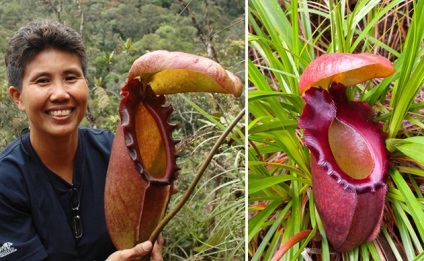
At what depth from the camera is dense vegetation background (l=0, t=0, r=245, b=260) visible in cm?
80

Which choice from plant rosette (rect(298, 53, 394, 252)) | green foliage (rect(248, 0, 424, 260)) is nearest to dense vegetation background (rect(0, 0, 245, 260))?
green foliage (rect(248, 0, 424, 260))

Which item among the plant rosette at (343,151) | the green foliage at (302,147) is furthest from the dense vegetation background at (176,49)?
the plant rosette at (343,151)

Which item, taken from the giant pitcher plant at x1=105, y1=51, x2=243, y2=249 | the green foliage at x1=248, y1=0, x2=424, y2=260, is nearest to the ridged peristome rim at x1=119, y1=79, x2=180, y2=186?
the giant pitcher plant at x1=105, y1=51, x2=243, y2=249

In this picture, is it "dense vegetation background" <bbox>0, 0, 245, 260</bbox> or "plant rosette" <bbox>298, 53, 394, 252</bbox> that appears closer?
"plant rosette" <bbox>298, 53, 394, 252</bbox>

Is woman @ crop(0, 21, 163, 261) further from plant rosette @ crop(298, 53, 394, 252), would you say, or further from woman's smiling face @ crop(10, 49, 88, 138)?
plant rosette @ crop(298, 53, 394, 252)

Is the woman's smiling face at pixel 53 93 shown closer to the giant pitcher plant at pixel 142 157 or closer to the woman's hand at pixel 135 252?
the giant pitcher plant at pixel 142 157

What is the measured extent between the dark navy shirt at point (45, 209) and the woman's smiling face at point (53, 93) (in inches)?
2.3

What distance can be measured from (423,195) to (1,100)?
644 millimetres

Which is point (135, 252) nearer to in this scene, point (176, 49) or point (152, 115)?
point (152, 115)

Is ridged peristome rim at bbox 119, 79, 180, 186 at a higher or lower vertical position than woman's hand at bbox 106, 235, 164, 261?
higher

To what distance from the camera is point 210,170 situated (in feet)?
2.94

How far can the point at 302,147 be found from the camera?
0.76m

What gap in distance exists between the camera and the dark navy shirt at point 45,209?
0.69 meters

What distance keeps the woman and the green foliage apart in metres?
0.18
